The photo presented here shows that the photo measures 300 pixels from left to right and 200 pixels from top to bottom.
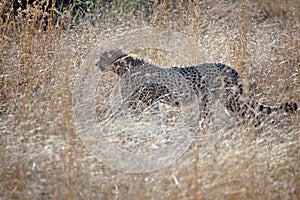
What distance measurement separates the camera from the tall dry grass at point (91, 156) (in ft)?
6.92

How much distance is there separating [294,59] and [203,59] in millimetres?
875

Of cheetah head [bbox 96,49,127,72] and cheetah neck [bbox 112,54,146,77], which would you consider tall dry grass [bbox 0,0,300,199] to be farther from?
cheetah neck [bbox 112,54,146,77]

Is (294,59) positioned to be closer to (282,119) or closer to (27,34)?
(282,119)

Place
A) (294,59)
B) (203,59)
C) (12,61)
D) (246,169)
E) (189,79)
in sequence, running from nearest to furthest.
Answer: (246,169) < (189,79) < (12,61) < (203,59) < (294,59)

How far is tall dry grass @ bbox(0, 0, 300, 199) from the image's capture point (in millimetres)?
2109

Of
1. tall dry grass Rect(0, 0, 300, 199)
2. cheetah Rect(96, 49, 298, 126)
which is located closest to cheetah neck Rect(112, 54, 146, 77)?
cheetah Rect(96, 49, 298, 126)

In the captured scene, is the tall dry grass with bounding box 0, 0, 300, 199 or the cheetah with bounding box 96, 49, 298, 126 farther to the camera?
the cheetah with bounding box 96, 49, 298, 126

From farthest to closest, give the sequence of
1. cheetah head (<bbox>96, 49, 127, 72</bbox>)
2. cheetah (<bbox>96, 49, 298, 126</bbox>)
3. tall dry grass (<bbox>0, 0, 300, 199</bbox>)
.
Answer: cheetah head (<bbox>96, 49, 127, 72</bbox>) < cheetah (<bbox>96, 49, 298, 126</bbox>) < tall dry grass (<bbox>0, 0, 300, 199</bbox>)

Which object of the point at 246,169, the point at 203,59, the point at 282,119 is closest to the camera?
the point at 246,169

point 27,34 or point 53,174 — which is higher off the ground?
point 27,34

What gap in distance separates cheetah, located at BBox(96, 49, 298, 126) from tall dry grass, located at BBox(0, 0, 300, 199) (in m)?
0.17

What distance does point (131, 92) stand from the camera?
317 cm

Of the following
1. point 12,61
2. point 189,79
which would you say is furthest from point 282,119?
point 12,61

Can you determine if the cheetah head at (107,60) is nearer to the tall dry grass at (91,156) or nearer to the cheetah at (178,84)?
the cheetah at (178,84)
